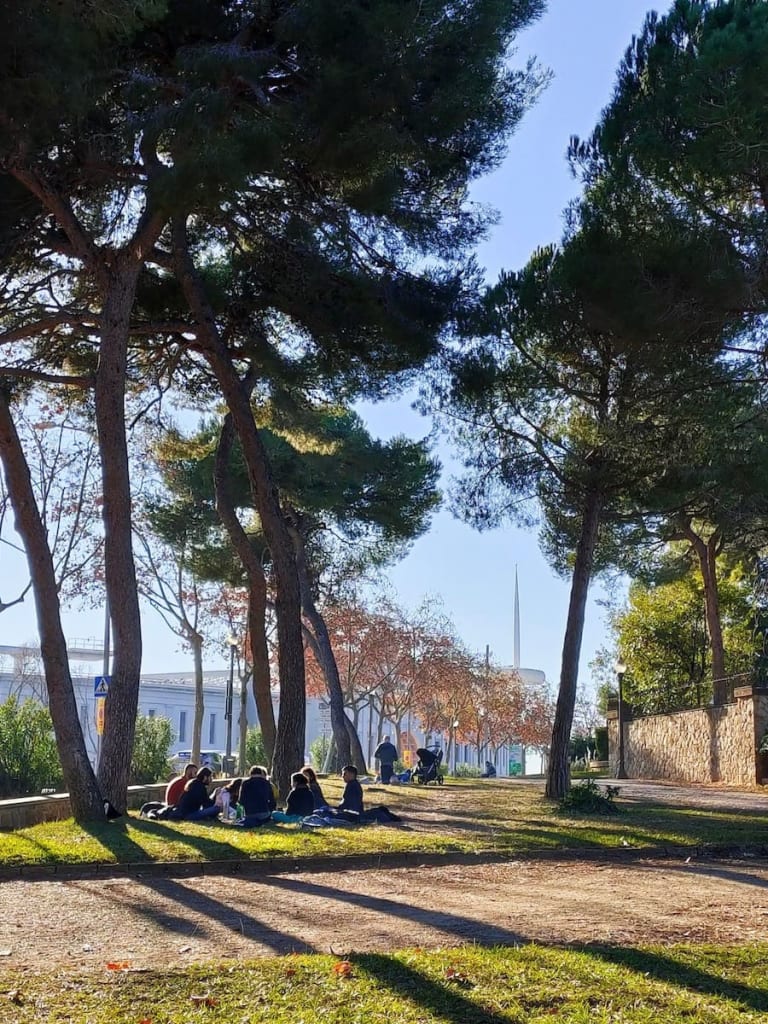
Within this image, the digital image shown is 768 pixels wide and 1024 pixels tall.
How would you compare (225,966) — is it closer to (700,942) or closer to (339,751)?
(700,942)

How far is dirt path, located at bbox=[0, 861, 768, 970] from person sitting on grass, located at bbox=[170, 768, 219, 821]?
4025 millimetres

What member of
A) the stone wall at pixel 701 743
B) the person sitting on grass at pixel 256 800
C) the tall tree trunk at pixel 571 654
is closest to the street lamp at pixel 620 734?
the stone wall at pixel 701 743

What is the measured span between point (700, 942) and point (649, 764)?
2504cm

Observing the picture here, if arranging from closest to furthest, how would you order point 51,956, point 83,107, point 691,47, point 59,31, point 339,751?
point 51,956 < point 59,31 < point 83,107 < point 691,47 < point 339,751

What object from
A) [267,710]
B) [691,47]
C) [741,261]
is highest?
[691,47]

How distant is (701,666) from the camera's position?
1283 inches

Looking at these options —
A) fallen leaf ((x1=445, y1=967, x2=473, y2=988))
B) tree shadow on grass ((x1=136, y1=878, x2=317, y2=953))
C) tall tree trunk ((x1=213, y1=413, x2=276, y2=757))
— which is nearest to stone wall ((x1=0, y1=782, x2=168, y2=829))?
tall tree trunk ((x1=213, y1=413, x2=276, y2=757))

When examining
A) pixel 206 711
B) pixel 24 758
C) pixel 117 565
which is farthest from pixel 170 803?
pixel 206 711

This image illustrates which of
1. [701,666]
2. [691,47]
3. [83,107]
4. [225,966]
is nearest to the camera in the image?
[225,966]

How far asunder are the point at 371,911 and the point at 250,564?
10.9 m

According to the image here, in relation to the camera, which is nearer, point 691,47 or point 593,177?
point 691,47

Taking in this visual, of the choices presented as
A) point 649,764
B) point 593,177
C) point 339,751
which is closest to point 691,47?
point 593,177

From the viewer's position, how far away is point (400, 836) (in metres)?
12.1

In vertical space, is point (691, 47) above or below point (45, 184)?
above
